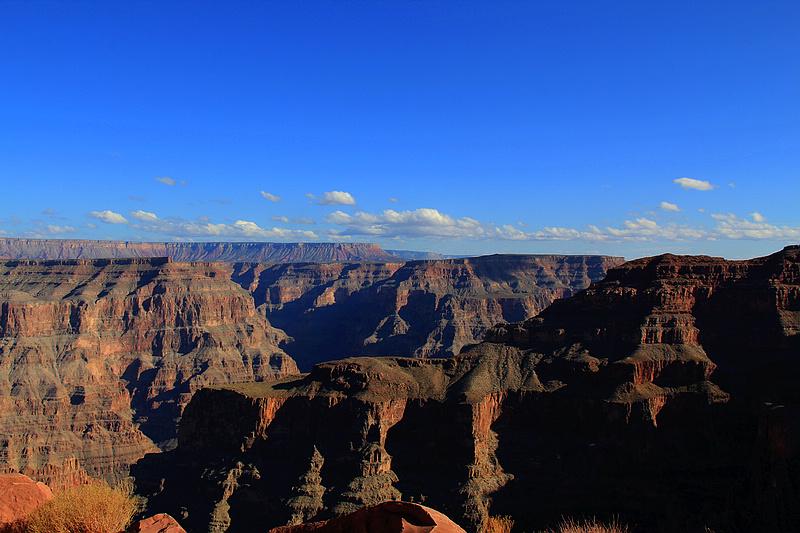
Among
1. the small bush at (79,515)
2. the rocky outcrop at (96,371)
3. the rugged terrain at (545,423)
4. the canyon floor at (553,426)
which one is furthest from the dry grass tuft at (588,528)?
the rocky outcrop at (96,371)

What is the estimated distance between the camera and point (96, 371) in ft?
547

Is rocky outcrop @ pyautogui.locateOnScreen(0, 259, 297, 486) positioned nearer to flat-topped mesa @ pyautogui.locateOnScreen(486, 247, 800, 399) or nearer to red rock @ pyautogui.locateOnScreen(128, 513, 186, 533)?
flat-topped mesa @ pyautogui.locateOnScreen(486, 247, 800, 399)

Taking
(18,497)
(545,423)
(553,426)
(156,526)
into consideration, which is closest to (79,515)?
(156,526)

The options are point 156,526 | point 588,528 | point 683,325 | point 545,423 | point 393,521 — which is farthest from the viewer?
point 683,325

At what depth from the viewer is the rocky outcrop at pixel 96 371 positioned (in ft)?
414

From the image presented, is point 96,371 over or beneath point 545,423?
beneath

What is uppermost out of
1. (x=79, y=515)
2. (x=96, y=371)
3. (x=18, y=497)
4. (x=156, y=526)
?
(x=156, y=526)

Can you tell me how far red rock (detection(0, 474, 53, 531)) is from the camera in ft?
110

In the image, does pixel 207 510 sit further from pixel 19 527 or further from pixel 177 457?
pixel 19 527

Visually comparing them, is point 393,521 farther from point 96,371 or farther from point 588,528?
point 96,371

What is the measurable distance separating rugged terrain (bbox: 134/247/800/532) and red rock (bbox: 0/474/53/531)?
42.8 meters

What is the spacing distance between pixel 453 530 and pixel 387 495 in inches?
2326

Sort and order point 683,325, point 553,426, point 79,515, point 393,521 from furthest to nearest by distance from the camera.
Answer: point 683,325 < point 553,426 < point 79,515 < point 393,521

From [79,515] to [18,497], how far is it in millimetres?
7373
